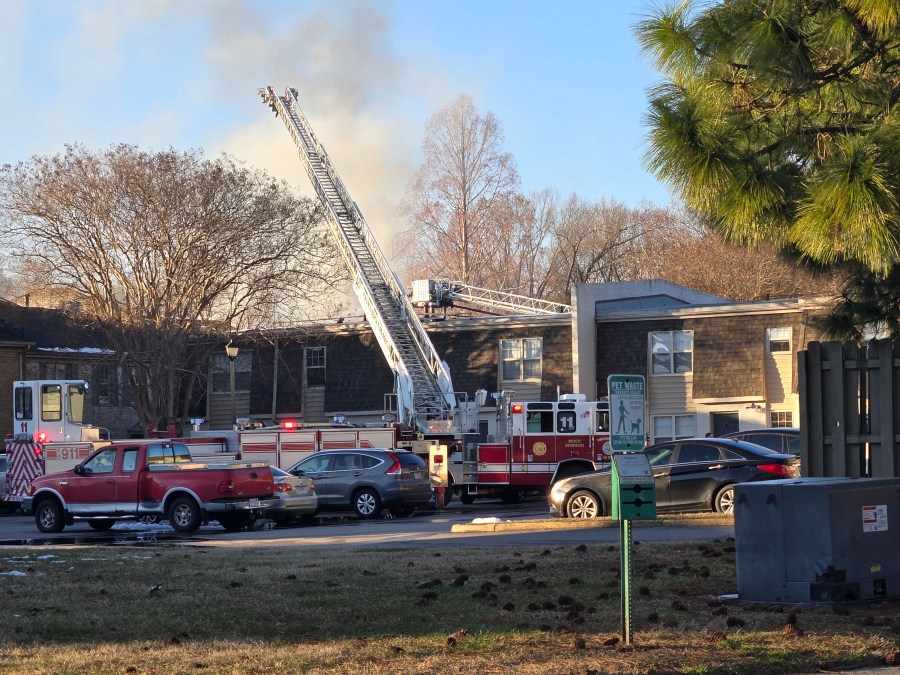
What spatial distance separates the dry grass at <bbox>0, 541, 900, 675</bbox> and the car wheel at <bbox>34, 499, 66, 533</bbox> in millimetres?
9780

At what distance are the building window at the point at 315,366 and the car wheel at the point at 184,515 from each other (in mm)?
21126

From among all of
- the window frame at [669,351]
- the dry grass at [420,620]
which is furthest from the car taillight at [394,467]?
the window frame at [669,351]

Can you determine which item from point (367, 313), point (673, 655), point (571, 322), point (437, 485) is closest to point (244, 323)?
point (367, 313)

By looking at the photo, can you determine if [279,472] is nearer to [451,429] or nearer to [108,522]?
[108,522]

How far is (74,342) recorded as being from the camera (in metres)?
42.5

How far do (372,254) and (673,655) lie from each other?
2978 cm

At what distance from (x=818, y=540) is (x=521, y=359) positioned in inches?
1216

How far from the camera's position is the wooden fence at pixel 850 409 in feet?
40.3

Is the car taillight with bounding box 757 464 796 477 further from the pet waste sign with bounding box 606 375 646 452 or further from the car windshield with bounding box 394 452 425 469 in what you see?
the pet waste sign with bounding box 606 375 646 452

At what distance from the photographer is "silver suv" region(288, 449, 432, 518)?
24562mm

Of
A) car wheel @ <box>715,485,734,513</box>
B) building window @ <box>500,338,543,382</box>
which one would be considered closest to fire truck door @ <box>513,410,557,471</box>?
car wheel @ <box>715,485,734,513</box>

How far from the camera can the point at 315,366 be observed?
43.5 metres

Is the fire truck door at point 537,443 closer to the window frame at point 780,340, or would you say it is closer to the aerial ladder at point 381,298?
the aerial ladder at point 381,298

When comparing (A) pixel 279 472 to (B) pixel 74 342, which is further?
(B) pixel 74 342
